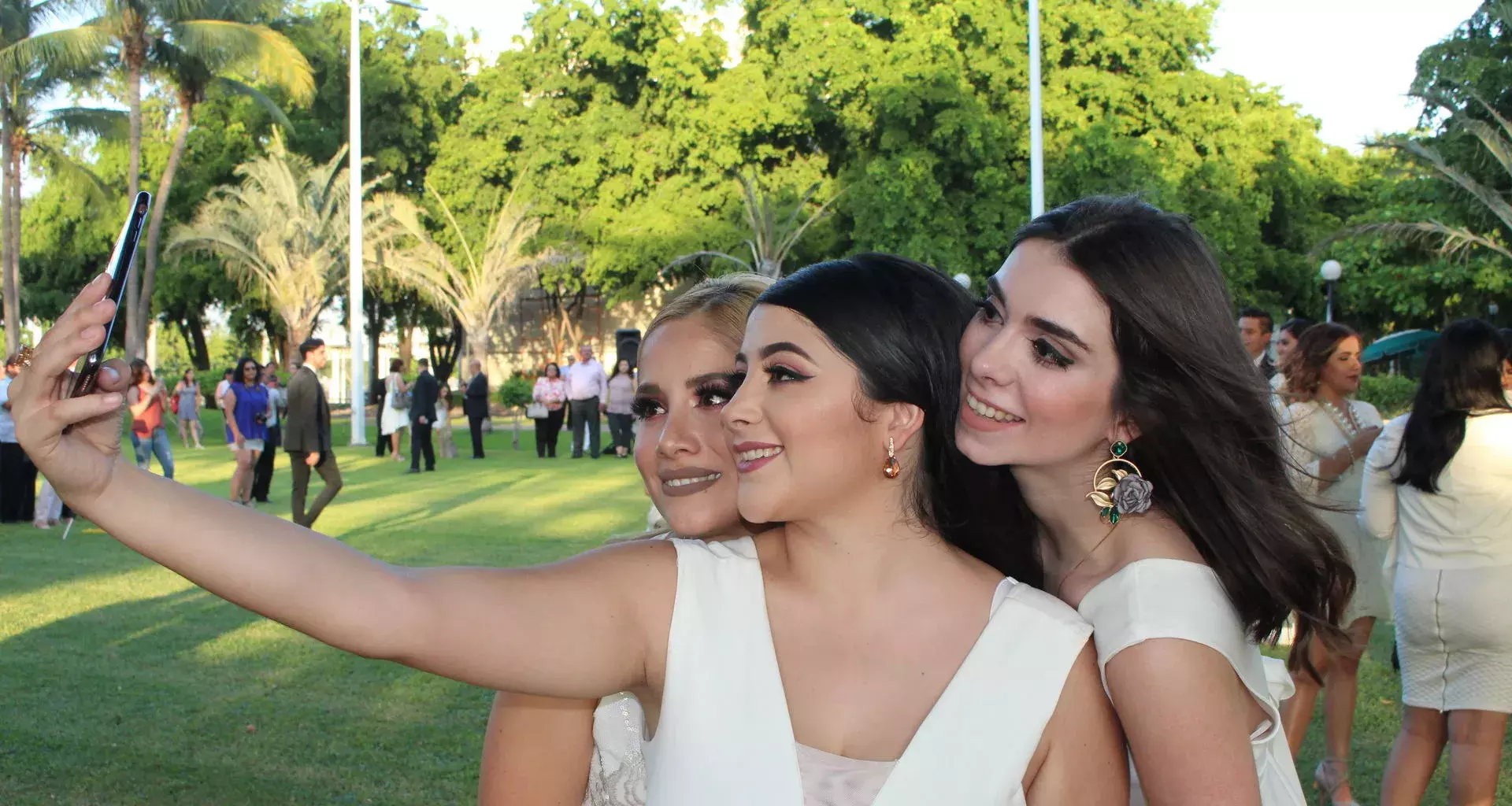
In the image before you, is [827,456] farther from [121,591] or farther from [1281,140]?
[1281,140]

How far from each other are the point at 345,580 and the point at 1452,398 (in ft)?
15.2

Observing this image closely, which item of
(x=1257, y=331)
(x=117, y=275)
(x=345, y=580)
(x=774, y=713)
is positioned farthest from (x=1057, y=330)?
(x=1257, y=331)

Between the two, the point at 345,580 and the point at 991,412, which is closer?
the point at 345,580

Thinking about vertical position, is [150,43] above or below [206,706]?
above

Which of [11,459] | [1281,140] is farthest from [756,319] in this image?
[1281,140]

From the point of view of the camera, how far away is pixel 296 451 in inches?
539

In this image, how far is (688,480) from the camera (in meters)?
2.60

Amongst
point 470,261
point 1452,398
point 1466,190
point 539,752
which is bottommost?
point 539,752

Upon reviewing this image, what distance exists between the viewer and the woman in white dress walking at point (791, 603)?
1.77 m

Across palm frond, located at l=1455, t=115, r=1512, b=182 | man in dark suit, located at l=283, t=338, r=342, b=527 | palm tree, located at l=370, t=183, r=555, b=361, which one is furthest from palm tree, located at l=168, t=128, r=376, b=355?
palm frond, located at l=1455, t=115, r=1512, b=182

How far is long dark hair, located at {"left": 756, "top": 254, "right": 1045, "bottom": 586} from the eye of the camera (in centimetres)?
216

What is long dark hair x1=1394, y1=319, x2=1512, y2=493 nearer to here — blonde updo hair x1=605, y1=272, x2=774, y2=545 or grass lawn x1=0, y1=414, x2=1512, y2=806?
grass lawn x1=0, y1=414, x2=1512, y2=806

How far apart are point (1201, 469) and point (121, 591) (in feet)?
31.1

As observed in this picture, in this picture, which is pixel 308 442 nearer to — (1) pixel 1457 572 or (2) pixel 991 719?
(1) pixel 1457 572
